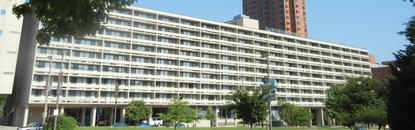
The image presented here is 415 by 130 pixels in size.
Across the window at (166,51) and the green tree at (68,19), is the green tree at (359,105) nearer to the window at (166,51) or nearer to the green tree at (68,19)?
the green tree at (68,19)

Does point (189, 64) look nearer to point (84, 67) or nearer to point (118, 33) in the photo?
point (118, 33)

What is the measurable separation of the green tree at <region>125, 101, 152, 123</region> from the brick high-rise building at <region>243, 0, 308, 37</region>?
6585cm

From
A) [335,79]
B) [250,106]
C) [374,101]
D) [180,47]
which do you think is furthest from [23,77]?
[335,79]

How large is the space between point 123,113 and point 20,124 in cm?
1861

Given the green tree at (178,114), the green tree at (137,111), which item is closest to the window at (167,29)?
the green tree at (137,111)

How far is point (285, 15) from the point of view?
360 ft

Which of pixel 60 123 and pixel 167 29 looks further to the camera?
pixel 167 29

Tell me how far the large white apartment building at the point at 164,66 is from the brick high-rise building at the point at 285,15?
22323 millimetres

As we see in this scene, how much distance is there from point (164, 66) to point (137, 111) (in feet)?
41.5

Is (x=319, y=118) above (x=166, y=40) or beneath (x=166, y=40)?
beneath

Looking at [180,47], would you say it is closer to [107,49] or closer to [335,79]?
[107,49]

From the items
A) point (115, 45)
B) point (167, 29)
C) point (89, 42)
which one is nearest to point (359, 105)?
point (167, 29)

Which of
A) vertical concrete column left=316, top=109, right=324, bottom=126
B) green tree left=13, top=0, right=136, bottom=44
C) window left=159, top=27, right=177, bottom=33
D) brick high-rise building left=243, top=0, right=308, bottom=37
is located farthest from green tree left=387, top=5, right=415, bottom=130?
brick high-rise building left=243, top=0, right=308, bottom=37

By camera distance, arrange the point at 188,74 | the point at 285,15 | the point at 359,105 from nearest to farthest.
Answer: the point at 359,105 < the point at 188,74 < the point at 285,15
